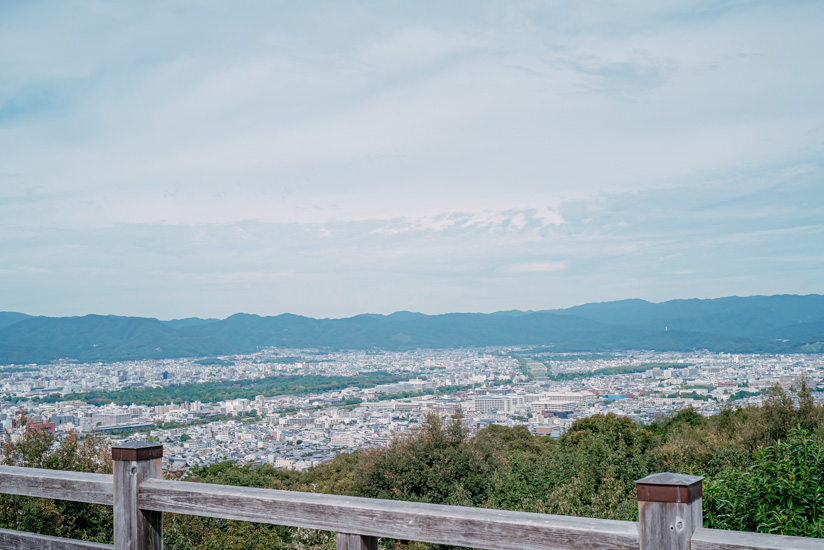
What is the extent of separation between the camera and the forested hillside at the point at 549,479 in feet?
13.2

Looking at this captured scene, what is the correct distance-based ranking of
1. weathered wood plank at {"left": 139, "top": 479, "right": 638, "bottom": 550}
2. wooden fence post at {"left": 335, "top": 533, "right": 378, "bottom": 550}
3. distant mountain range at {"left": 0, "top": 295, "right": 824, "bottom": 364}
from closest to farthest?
weathered wood plank at {"left": 139, "top": 479, "right": 638, "bottom": 550} < wooden fence post at {"left": 335, "top": 533, "right": 378, "bottom": 550} < distant mountain range at {"left": 0, "top": 295, "right": 824, "bottom": 364}

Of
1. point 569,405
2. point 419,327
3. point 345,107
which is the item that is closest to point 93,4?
point 345,107

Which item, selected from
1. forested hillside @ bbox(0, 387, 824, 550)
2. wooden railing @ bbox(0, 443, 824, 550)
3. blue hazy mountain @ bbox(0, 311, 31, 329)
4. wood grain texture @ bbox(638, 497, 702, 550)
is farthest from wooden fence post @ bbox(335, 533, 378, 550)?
blue hazy mountain @ bbox(0, 311, 31, 329)

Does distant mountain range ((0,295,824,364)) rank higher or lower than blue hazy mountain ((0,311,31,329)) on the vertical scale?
lower

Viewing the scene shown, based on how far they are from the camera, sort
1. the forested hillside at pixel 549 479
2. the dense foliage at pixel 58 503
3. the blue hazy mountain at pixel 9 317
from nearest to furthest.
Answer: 1. the forested hillside at pixel 549 479
2. the dense foliage at pixel 58 503
3. the blue hazy mountain at pixel 9 317

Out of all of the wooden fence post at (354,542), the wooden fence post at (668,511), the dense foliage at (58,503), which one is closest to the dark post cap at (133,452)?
the wooden fence post at (354,542)

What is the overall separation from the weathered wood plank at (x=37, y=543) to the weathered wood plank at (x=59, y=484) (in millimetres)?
163

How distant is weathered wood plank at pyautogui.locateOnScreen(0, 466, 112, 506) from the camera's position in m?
2.55

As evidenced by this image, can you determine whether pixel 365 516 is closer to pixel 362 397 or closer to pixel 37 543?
pixel 37 543

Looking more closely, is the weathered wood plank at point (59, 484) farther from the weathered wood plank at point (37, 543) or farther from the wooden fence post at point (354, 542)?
the wooden fence post at point (354, 542)

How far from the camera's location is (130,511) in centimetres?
247

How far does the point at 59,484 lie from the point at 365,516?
145 centimetres

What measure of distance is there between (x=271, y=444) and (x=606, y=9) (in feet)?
83.6

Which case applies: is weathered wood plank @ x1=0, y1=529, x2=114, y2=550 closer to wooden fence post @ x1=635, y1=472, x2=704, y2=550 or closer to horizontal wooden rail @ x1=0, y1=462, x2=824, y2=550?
horizontal wooden rail @ x1=0, y1=462, x2=824, y2=550
